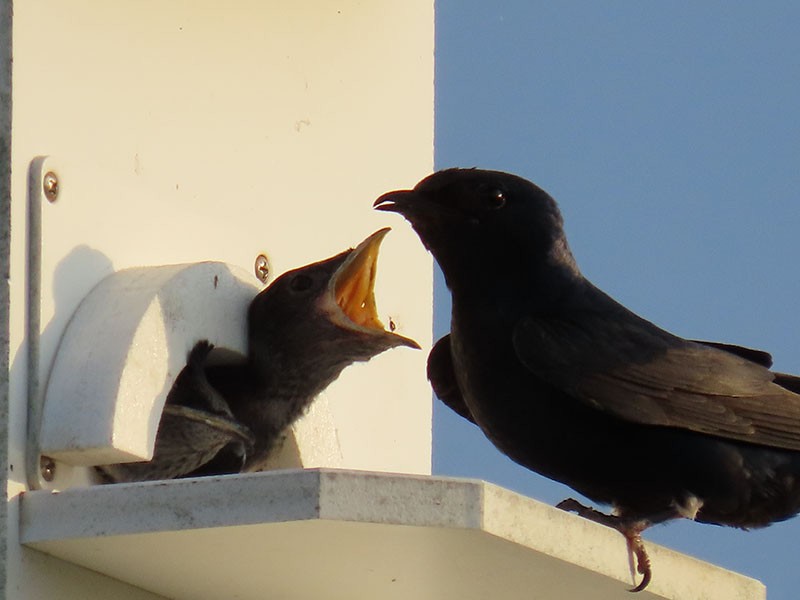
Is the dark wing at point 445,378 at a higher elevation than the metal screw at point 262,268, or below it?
below

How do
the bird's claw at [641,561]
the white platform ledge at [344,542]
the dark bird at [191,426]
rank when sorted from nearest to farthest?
1. the white platform ledge at [344,542]
2. the bird's claw at [641,561]
3. the dark bird at [191,426]

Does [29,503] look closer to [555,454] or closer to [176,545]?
[176,545]

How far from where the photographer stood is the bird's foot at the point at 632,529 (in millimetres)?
2834

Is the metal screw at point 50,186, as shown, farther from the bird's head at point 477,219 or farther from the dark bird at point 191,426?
the bird's head at point 477,219

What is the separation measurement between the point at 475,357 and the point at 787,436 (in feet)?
2.21

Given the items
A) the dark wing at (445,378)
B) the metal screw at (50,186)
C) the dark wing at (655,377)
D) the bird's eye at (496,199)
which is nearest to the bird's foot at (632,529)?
the dark wing at (655,377)

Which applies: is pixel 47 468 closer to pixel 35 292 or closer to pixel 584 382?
pixel 35 292

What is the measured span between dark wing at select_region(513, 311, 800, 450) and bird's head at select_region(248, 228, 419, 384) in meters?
0.30

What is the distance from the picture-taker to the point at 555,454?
362 cm

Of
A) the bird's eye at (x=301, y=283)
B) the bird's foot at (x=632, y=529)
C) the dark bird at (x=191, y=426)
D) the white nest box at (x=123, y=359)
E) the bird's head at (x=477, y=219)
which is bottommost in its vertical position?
the bird's foot at (x=632, y=529)

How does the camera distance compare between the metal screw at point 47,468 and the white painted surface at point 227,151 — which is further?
the white painted surface at point 227,151

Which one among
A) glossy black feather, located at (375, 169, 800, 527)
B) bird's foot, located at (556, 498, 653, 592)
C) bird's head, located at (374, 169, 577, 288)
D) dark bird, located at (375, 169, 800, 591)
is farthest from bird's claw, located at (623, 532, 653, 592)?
bird's head, located at (374, 169, 577, 288)

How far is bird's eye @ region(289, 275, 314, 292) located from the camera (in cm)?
367

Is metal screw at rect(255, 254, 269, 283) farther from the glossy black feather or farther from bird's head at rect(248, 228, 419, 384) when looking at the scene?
the glossy black feather
